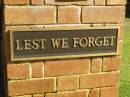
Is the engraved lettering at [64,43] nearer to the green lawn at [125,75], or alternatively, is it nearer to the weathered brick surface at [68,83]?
the weathered brick surface at [68,83]

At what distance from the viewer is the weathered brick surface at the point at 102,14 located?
74.6 inches

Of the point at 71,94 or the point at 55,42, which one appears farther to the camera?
the point at 71,94

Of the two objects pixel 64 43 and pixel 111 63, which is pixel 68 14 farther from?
pixel 111 63

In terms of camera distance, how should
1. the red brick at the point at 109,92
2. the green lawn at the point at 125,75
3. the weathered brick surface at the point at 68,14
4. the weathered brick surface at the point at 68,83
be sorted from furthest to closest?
the green lawn at the point at 125,75, the red brick at the point at 109,92, the weathered brick surface at the point at 68,83, the weathered brick surface at the point at 68,14

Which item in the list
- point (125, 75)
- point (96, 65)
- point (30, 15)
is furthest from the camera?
point (125, 75)

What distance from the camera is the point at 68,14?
6.09 ft

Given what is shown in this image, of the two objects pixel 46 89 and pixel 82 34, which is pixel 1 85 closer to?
pixel 46 89

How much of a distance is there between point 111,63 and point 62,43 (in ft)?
1.12

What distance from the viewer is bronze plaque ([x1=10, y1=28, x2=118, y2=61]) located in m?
1.81

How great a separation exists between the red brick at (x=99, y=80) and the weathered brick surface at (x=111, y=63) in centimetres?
3

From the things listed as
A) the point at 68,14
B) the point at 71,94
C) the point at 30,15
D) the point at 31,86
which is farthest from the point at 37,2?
the point at 71,94

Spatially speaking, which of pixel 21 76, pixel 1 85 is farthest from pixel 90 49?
pixel 1 85

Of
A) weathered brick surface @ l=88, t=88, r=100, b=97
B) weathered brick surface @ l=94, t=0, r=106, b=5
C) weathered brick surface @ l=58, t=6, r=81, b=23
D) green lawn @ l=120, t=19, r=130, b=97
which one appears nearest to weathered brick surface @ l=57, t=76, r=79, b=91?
weathered brick surface @ l=88, t=88, r=100, b=97

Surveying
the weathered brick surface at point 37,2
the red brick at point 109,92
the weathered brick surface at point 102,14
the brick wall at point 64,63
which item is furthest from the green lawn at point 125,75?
the weathered brick surface at point 37,2
